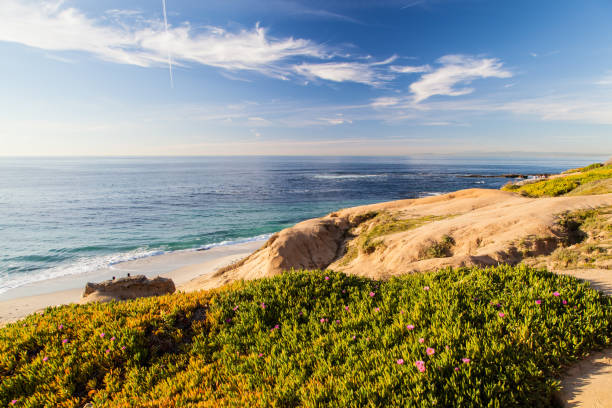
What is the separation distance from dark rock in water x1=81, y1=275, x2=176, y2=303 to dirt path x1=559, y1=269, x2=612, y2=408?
12.9 m

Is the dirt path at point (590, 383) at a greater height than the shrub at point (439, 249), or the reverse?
the dirt path at point (590, 383)

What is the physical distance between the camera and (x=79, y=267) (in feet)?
69.2

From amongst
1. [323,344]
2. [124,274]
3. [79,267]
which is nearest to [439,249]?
[323,344]

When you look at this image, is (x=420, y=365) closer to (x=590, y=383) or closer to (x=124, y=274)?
(x=590, y=383)

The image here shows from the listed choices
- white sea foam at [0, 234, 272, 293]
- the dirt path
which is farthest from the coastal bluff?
white sea foam at [0, 234, 272, 293]

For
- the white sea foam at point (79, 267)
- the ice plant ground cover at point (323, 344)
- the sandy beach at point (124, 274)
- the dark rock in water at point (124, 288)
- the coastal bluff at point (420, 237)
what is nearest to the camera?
the ice plant ground cover at point (323, 344)

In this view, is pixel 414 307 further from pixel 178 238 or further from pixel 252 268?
pixel 178 238

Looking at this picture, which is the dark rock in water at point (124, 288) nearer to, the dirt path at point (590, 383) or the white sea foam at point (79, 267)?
the white sea foam at point (79, 267)

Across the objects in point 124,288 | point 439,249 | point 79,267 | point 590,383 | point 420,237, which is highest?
point 590,383

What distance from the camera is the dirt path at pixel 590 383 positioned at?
9.55ft

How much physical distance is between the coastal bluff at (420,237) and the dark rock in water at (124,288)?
369 cm

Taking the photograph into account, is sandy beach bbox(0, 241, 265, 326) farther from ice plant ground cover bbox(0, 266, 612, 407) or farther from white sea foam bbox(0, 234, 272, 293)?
ice plant ground cover bbox(0, 266, 612, 407)

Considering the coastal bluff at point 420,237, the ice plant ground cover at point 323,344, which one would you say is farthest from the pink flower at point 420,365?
the coastal bluff at point 420,237

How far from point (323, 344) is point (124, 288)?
10667 millimetres
